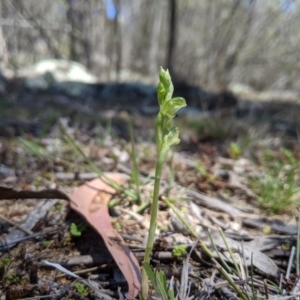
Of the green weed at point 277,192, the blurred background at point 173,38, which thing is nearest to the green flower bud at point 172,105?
the green weed at point 277,192

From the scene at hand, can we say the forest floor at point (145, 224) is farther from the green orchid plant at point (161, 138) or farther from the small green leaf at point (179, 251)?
the green orchid plant at point (161, 138)

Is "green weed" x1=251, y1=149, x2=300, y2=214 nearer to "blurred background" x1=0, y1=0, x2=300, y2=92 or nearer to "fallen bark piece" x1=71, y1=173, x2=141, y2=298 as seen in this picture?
"fallen bark piece" x1=71, y1=173, x2=141, y2=298

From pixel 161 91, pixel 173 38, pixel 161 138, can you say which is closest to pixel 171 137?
pixel 161 138

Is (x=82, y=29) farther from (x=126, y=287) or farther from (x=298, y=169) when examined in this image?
(x=126, y=287)

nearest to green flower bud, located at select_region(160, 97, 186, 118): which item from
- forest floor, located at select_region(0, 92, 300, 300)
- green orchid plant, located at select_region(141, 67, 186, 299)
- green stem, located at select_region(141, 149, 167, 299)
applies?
green orchid plant, located at select_region(141, 67, 186, 299)

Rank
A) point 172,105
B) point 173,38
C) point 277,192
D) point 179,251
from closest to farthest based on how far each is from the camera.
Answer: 1. point 172,105
2. point 179,251
3. point 277,192
4. point 173,38

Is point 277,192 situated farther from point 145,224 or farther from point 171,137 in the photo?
point 171,137
